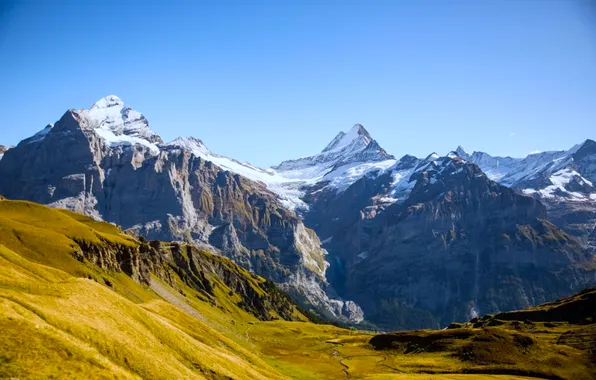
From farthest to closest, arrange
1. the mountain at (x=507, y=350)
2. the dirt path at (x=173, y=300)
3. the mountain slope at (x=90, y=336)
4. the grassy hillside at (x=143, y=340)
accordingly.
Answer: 1. the dirt path at (x=173, y=300)
2. the mountain at (x=507, y=350)
3. the grassy hillside at (x=143, y=340)
4. the mountain slope at (x=90, y=336)

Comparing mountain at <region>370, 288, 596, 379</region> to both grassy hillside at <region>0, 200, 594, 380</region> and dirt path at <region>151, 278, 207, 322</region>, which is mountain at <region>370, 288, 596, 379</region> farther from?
dirt path at <region>151, 278, 207, 322</region>

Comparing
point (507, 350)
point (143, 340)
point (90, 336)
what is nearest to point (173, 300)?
point (507, 350)

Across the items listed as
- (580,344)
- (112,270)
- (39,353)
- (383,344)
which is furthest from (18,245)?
(580,344)

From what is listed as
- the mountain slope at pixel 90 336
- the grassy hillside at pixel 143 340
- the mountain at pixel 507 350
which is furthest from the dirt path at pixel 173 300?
the mountain slope at pixel 90 336

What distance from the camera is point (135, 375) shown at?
5053 centimetres

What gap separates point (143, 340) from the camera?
61.4m

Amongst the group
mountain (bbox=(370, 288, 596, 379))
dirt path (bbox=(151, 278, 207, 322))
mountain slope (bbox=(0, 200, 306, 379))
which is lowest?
mountain (bbox=(370, 288, 596, 379))

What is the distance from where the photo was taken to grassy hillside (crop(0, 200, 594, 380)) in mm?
46312

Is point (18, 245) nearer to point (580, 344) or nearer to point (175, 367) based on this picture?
point (175, 367)

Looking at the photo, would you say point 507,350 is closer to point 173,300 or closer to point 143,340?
point 143,340

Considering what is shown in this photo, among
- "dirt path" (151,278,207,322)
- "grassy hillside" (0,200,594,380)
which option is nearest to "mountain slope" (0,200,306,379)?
"grassy hillside" (0,200,594,380)

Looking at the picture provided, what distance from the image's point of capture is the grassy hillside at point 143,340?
46312mm

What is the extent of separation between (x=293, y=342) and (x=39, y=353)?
523ft

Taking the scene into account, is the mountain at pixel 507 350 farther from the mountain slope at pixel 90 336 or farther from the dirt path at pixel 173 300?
the dirt path at pixel 173 300
